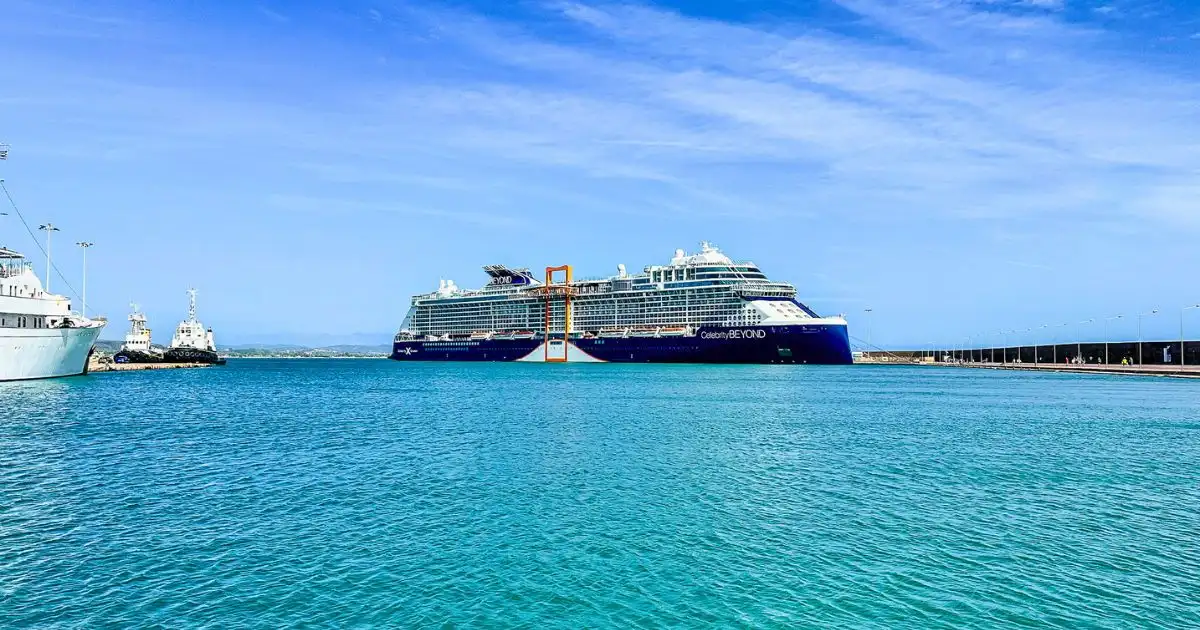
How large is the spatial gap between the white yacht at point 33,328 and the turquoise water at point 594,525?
72.8 feet

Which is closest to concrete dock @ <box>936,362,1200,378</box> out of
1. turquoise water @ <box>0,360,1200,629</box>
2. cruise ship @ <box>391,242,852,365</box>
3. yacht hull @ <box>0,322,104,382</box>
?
cruise ship @ <box>391,242,852,365</box>

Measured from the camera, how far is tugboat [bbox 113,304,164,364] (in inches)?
4043

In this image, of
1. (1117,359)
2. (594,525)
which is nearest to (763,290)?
(1117,359)

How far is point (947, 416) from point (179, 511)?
111 ft

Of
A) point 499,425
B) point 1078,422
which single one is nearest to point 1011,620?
point 499,425

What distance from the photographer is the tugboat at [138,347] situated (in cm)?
10269

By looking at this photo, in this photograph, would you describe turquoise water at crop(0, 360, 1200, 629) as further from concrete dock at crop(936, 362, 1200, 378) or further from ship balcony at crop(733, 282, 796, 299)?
ship balcony at crop(733, 282, 796, 299)

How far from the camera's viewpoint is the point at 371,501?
1733 cm

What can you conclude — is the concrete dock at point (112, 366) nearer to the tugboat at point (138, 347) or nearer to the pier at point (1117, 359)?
the tugboat at point (138, 347)

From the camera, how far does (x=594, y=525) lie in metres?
15.4

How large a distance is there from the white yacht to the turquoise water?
22.2 m

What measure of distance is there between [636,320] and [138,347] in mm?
67988

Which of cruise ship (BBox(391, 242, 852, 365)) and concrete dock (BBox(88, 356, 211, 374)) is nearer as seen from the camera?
concrete dock (BBox(88, 356, 211, 374))

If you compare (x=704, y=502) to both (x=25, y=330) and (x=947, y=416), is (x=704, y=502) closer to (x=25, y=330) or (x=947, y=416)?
(x=947, y=416)
